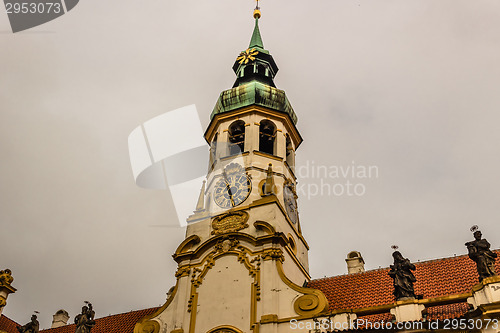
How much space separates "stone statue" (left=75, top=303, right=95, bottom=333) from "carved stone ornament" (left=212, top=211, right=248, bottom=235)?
5.17m

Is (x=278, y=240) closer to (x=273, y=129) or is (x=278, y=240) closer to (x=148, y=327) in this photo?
(x=148, y=327)

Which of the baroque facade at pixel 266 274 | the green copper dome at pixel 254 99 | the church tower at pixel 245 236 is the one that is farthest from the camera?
the green copper dome at pixel 254 99

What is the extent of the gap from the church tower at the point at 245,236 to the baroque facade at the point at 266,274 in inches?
1.5

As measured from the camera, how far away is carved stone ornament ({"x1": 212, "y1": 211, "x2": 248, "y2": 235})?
19312mm

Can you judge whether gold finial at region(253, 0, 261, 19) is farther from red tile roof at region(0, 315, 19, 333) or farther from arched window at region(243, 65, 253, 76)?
red tile roof at region(0, 315, 19, 333)

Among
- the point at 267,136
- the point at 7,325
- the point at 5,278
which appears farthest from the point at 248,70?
the point at 7,325

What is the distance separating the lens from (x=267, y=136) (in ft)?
77.3

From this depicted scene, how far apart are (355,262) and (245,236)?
7298mm

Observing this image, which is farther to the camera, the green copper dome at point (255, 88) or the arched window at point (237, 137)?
the green copper dome at point (255, 88)

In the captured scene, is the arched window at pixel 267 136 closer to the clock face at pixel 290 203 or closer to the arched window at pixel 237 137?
the arched window at pixel 237 137

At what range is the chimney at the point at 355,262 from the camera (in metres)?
23.6

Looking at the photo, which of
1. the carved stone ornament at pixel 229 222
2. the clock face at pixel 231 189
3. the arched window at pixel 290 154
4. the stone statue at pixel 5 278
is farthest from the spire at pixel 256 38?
the stone statue at pixel 5 278

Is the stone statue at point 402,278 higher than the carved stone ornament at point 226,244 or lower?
lower

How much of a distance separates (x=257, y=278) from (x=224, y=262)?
1.47 metres
